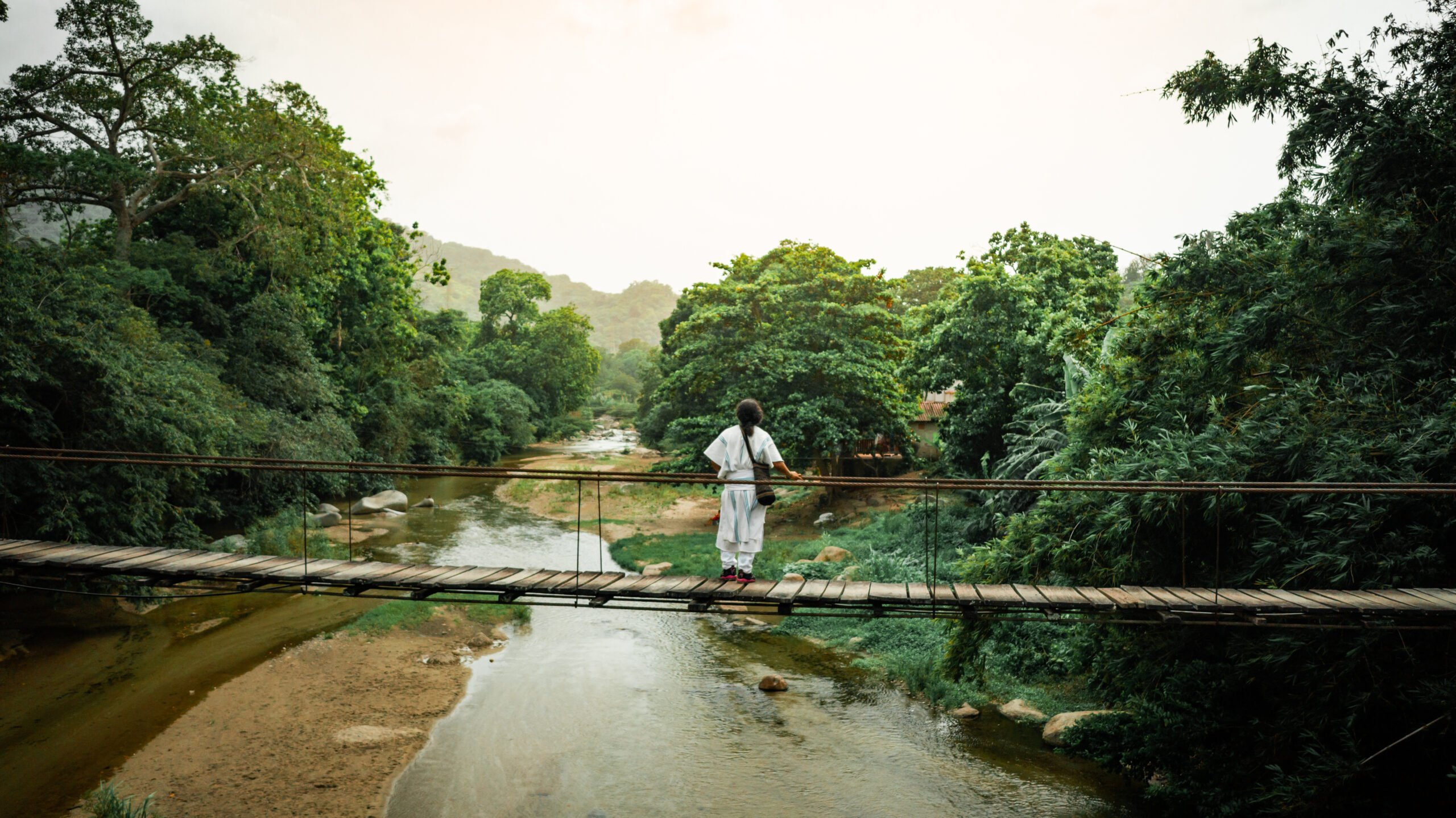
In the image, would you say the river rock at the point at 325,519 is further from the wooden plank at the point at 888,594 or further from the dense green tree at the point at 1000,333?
the wooden plank at the point at 888,594

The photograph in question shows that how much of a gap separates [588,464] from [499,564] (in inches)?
561

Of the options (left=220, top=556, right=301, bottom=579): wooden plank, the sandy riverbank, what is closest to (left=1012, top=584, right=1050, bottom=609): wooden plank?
(left=220, top=556, right=301, bottom=579): wooden plank

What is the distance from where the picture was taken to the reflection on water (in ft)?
20.7

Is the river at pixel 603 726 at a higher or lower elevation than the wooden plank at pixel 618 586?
lower

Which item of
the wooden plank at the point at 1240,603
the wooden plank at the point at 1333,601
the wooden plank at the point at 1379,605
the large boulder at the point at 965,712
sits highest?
the wooden plank at the point at 1379,605

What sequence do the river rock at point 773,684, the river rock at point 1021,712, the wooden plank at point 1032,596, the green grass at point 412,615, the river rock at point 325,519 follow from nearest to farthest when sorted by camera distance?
1. the wooden plank at point 1032,596
2. the river rock at point 1021,712
3. the river rock at point 773,684
4. the green grass at point 412,615
5. the river rock at point 325,519

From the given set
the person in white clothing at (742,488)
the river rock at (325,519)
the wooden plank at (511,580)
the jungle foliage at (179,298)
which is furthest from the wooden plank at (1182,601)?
the river rock at (325,519)

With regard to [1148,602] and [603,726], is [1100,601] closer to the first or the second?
[1148,602]

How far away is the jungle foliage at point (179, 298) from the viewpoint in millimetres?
9117

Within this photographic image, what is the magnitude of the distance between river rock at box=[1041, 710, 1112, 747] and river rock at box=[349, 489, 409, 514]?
14171mm

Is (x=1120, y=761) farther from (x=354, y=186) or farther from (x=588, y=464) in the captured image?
(x=588, y=464)

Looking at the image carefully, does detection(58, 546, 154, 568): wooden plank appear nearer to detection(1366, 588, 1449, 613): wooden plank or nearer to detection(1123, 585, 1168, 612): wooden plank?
detection(1123, 585, 1168, 612): wooden plank

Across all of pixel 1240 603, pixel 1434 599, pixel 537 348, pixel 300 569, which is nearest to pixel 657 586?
pixel 300 569

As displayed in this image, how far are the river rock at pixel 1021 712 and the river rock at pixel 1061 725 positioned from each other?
0.71 ft
